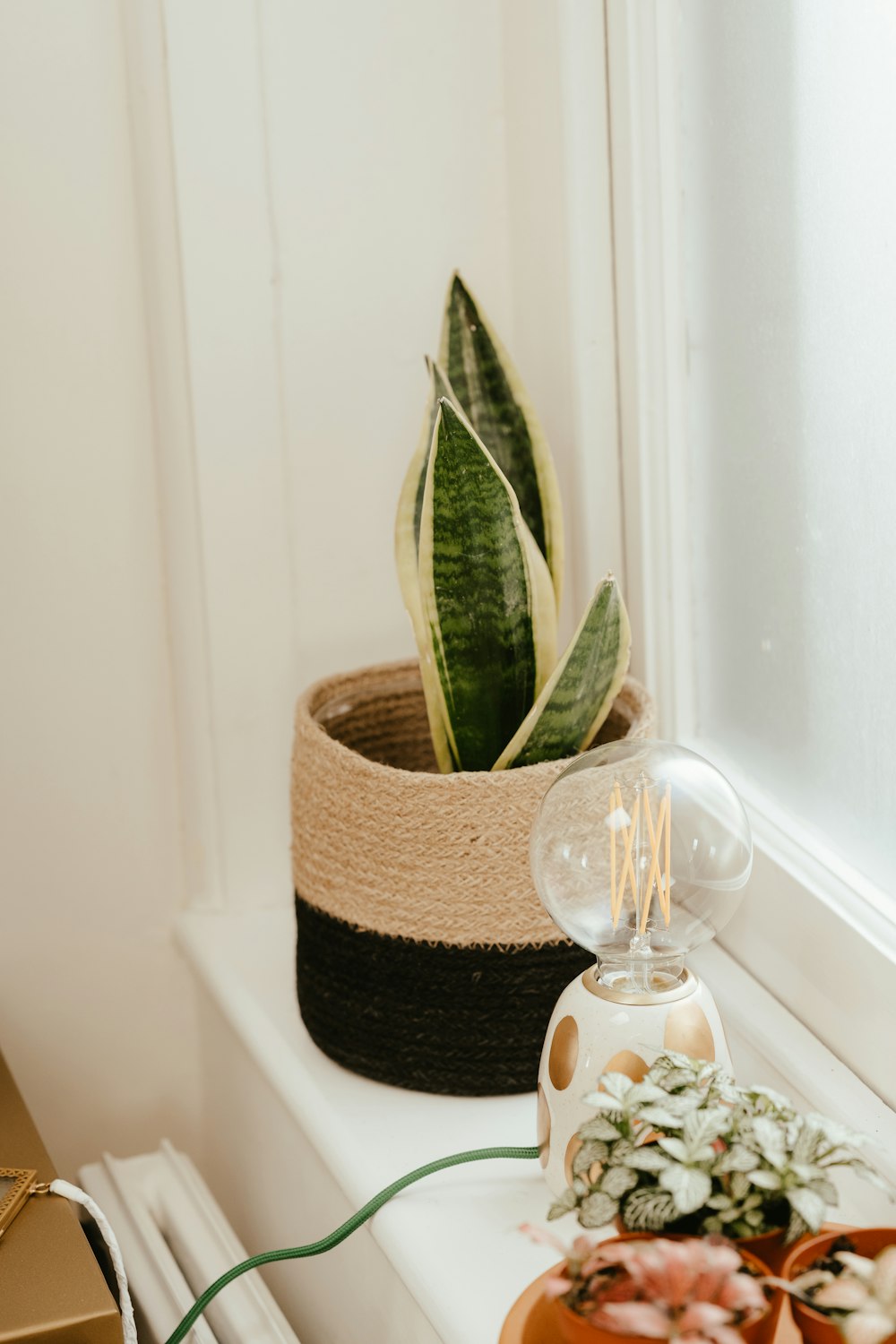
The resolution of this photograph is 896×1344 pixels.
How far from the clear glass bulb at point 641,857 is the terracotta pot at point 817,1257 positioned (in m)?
0.18

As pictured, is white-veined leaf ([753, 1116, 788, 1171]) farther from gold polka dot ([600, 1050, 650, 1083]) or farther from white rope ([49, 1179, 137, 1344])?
white rope ([49, 1179, 137, 1344])

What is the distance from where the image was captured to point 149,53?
0.90 meters

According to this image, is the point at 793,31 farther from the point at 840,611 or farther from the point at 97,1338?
the point at 97,1338

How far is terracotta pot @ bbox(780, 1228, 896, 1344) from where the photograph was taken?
1.42 ft

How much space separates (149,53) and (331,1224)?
2.40 ft

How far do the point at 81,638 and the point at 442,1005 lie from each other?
0.40 m

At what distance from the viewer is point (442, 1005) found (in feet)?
2.44

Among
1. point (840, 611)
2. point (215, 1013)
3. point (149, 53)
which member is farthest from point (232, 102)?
point (215, 1013)

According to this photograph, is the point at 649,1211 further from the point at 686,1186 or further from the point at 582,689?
the point at 582,689

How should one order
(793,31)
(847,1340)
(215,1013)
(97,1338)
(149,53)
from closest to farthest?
(847,1340) < (97,1338) < (793,31) < (149,53) < (215,1013)

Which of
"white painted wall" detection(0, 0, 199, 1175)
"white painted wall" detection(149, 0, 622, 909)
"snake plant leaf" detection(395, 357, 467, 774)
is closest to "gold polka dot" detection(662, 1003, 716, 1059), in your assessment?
"snake plant leaf" detection(395, 357, 467, 774)

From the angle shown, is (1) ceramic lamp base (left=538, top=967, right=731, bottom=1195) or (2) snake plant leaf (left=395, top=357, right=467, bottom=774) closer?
(1) ceramic lamp base (left=538, top=967, right=731, bottom=1195)

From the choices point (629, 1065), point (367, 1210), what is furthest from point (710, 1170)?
point (367, 1210)

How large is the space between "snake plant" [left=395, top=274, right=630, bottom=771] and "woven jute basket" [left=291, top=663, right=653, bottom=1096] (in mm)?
39
